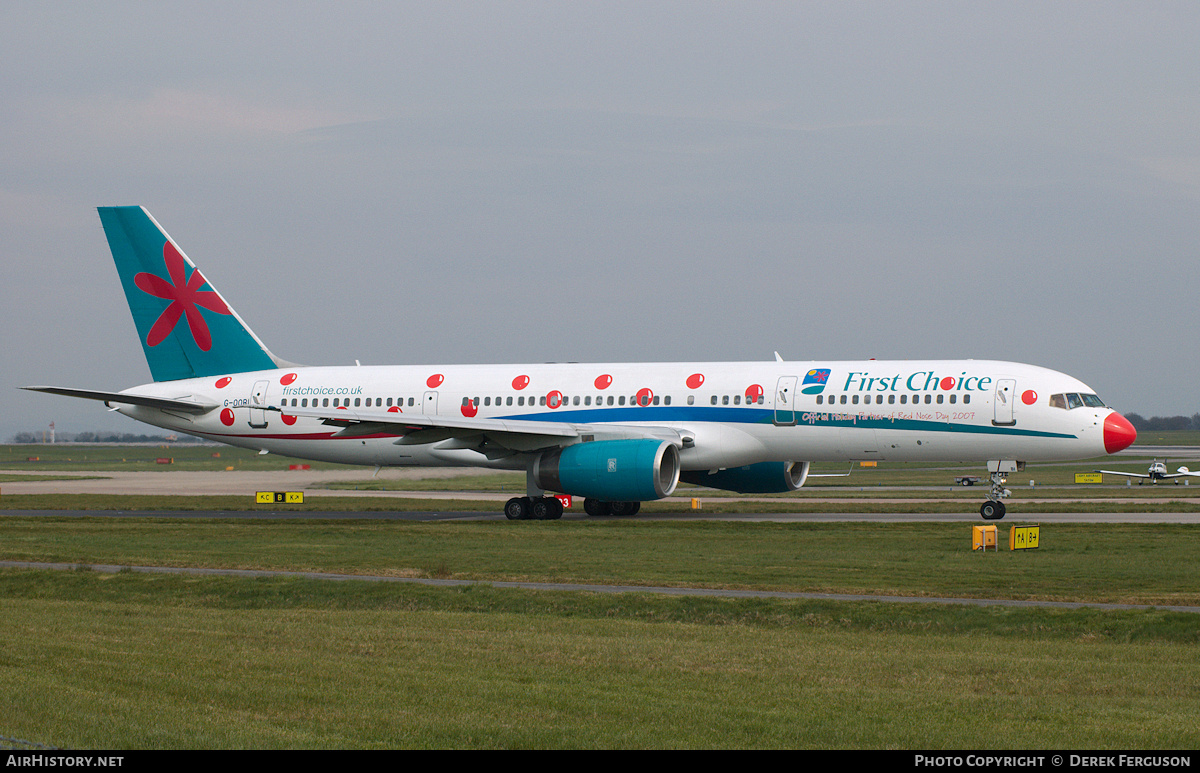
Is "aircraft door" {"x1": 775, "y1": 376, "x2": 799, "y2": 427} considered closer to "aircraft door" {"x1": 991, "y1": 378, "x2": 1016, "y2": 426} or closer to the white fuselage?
the white fuselage

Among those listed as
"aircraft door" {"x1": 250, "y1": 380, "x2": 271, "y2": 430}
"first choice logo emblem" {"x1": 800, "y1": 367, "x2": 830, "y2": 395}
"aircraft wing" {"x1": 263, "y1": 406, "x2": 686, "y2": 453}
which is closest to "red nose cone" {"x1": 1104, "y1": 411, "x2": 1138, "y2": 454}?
"first choice logo emblem" {"x1": 800, "y1": 367, "x2": 830, "y2": 395}

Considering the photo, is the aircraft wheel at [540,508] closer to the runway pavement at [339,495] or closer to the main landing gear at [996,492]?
the runway pavement at [339,495]

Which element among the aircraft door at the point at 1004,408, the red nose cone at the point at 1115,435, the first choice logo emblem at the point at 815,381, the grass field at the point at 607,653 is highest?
the first choice logo emblem at the point at 815,381

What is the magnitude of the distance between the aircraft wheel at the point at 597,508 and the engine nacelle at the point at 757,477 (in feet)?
8.86

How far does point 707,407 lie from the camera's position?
37438 mm

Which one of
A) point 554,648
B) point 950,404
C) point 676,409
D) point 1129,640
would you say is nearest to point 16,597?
point 554,648

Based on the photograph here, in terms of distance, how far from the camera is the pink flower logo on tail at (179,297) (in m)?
43.6

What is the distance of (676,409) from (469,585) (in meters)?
17.1

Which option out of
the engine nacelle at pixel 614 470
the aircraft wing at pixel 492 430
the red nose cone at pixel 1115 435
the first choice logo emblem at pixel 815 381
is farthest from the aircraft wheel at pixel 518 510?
the red nose cone at pixel 1115 435

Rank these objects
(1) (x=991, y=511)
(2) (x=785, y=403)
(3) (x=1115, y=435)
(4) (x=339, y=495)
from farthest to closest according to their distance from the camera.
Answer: (4) (x=339, y=495) < (2) (x=785, y=403) < (1) (x=991, y=511) < (3) (x=1115, y=435)

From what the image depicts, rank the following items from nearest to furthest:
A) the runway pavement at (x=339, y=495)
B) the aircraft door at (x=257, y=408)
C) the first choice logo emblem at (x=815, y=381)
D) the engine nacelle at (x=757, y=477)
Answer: the first choice logo emblem at (x=815, y=381) < the runway pavement at (x=339, y=495) < the engine nacelle at (x=757, y=477) < the aircraft door at (x=257, y=408)

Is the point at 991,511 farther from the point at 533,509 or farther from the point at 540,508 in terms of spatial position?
the point at 533,509

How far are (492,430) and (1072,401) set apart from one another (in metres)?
16.6

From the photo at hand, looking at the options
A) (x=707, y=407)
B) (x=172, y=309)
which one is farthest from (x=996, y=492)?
(x=172, y=309)
